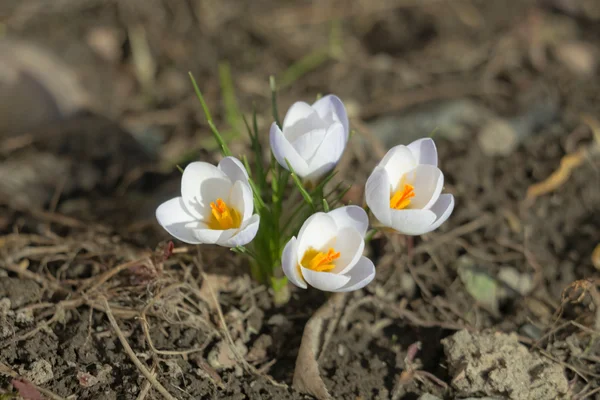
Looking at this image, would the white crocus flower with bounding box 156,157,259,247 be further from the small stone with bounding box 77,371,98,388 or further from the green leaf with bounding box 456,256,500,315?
the green leaf with bounding box 456,256,500,315

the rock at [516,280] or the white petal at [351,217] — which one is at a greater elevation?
the white petal at [351,217]

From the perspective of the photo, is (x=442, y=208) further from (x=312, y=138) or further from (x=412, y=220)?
(x=312, y=138)

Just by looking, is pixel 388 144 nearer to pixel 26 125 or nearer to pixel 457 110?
pixel 457 110

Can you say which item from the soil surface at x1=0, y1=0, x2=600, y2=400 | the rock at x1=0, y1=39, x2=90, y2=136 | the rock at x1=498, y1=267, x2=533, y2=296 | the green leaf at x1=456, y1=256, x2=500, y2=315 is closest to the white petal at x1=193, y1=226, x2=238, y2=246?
the soil surface at x1=0, y1=0, x2=600, y2=400

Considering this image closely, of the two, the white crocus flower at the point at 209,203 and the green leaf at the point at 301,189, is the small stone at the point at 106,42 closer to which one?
the white crocus flower at the point at 209,203

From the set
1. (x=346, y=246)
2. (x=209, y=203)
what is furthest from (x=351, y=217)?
(x=209, y=203)

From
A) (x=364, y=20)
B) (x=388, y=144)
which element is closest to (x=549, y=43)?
(x=364, y=20)

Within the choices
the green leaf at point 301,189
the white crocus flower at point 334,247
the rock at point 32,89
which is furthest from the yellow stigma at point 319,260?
the rock at point 32,89
